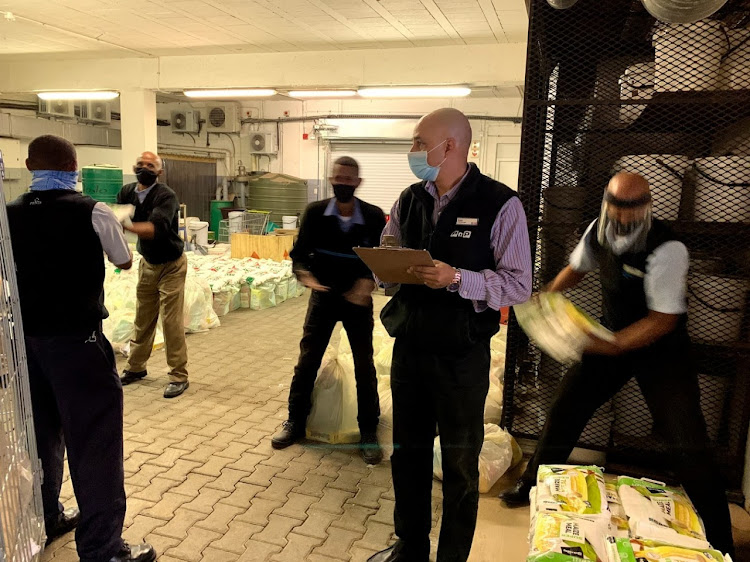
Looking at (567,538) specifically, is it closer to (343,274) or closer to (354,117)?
(343,274)

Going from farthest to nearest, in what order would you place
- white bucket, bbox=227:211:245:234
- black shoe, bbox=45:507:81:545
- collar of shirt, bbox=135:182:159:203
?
white bucket, bbox=227:211:245:234 → collar of shirt, bbox=135:182:159:203 → black shoe, bbox=45:507:81:545

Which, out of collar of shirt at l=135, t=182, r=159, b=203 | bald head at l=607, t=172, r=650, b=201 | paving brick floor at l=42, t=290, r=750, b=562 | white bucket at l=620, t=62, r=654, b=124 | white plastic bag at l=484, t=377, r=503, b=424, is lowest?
paving brick floor at l=42, t=290, r=750, b=562

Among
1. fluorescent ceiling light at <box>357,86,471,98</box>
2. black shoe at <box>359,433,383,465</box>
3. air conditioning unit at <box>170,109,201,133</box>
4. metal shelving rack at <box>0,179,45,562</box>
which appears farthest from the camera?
air conditioning unit at <box>170,109,201,133</box>

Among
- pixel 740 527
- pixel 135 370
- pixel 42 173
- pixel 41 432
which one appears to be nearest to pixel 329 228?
pixel 42 173

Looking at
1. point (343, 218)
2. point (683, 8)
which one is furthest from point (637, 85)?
point (343, 218)

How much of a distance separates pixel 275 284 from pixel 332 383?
4.56 metres

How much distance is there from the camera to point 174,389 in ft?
13.8

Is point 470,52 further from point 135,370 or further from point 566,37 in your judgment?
point 135,370

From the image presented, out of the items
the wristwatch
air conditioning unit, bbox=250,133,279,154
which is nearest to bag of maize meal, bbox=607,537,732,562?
the wristwatch

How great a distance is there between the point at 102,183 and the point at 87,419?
8.52 meters

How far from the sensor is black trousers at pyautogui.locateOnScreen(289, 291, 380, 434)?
321 cm

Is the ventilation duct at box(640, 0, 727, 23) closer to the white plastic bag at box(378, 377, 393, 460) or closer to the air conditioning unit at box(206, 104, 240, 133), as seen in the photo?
the white plastic bag at box(378, 377, 393, 460)

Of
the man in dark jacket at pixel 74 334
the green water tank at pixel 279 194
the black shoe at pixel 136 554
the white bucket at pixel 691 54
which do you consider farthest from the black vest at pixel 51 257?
the green water tank at pixel 279 194

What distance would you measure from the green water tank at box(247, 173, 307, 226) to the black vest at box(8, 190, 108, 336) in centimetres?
1074
